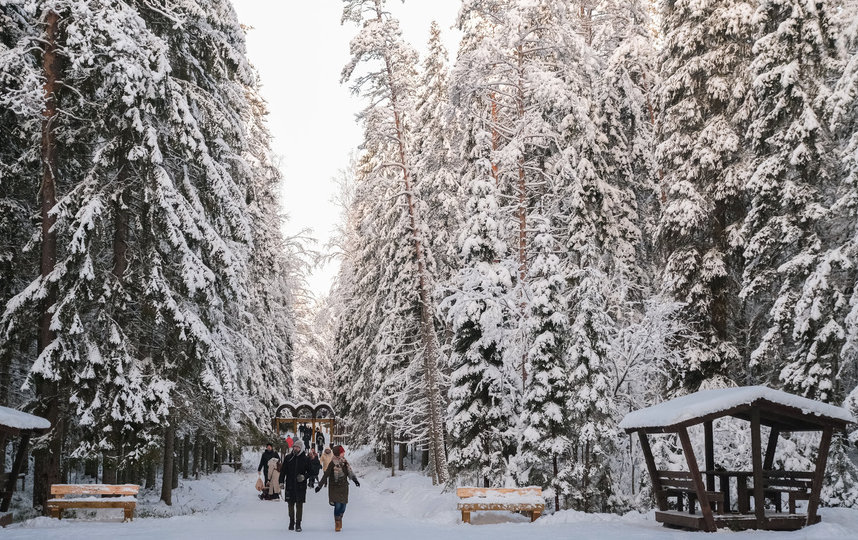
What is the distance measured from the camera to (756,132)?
19.7 meters

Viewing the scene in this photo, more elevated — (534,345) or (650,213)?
(650,213)

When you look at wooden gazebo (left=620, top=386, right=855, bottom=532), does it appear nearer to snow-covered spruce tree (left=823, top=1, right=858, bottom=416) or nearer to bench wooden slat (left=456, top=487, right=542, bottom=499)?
bench wooden slat (left=456, top=487, right=542, bottom=499)

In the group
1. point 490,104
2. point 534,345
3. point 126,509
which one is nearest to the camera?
point 126,509

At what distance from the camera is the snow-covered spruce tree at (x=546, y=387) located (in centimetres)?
1697

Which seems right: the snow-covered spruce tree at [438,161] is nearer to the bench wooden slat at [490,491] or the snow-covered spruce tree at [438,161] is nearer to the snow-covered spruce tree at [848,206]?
the bench wooden slat at [490,491]

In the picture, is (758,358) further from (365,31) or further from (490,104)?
(365,31)

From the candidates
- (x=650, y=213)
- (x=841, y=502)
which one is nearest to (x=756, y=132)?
(x=650, y=213)

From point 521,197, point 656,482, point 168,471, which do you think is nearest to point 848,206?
point 656,482

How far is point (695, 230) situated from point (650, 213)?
5.23m

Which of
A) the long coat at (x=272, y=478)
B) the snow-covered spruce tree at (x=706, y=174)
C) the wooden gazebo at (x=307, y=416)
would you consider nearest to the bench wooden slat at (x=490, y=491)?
the snow-covered spruce tree at (x=706, y=174)

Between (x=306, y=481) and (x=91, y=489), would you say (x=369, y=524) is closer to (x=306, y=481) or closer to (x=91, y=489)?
(x=306, y=481)

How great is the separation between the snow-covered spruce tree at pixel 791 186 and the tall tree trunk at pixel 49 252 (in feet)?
51.9

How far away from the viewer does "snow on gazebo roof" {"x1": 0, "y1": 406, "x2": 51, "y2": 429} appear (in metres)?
14.0

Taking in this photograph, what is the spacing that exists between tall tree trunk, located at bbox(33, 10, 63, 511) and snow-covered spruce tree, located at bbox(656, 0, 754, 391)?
15159 mm
